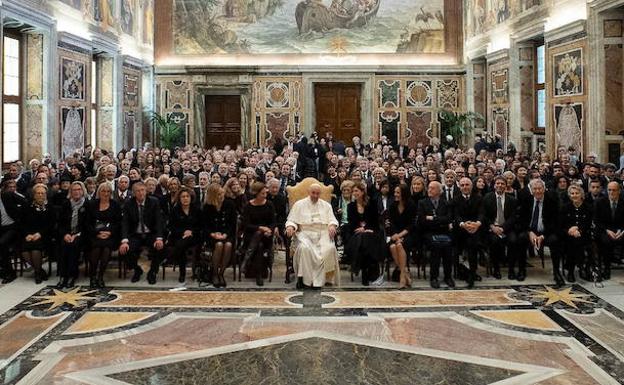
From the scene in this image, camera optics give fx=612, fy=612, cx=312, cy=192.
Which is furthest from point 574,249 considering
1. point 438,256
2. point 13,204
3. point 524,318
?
point 13,204

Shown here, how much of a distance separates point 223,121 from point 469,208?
14.3 metres

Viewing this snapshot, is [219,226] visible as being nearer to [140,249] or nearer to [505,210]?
[140,249]

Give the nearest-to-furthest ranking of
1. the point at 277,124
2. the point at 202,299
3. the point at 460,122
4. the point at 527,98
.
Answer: the point at 202,299
the point at 527,98
the point at 460,122
the point at 277,124

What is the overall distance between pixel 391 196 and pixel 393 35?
13.4 metres

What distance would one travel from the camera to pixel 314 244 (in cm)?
791

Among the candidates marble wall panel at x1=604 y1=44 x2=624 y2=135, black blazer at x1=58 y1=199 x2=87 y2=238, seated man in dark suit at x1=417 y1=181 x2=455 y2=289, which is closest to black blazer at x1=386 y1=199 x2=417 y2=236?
seated man in dark suit at x1=417 y1=181 x2=455 y2=289

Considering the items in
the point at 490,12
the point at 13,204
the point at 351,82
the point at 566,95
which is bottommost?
the point at 13,204

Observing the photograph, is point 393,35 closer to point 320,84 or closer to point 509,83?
point 320,84

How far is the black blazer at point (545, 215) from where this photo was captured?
26.2 ft

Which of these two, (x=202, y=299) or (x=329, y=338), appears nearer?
(x=329, y=338)

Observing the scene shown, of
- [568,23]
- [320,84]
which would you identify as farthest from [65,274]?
[320,84]

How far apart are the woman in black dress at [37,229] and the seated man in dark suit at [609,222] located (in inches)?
285

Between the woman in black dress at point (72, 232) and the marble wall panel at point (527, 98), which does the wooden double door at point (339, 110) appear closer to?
the marble wall panel at point (527, 98)

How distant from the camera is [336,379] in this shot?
15.1 ft
